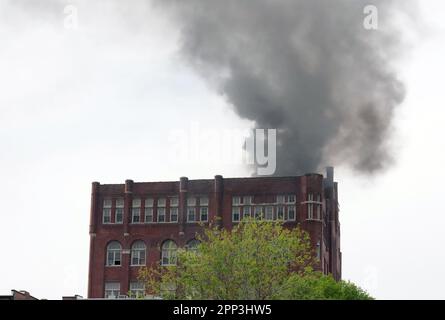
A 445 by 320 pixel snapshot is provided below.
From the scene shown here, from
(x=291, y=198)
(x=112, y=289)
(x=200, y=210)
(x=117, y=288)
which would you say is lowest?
(x=112, y=289)

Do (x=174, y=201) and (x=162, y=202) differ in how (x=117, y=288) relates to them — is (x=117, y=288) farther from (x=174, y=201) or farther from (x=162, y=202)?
(x=174, y=201)

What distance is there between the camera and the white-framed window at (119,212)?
89438 millimetres

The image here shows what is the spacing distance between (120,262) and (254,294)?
4704 cm

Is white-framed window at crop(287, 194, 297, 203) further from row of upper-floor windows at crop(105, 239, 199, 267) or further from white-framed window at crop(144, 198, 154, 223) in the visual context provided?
white-framed window at crop(144, 198, 154, 223)

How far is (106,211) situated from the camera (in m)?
89.9

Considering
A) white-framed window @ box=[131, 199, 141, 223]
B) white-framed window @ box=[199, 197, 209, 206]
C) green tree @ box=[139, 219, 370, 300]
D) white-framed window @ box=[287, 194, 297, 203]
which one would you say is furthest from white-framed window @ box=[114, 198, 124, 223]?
green tree @ box=[139, 219, 370, 300]

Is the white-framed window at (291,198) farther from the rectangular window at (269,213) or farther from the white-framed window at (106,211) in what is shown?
the white-framed window at (106,211)

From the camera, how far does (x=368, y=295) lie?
69.0 metres

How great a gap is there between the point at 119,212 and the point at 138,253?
4696 millimetres

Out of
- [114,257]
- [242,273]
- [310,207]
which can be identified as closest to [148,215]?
[114,257]

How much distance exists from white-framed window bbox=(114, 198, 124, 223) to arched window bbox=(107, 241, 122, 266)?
2.33m

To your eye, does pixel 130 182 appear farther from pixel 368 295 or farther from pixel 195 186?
pixel 368 295

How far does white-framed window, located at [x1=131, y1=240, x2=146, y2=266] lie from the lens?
8794cm
